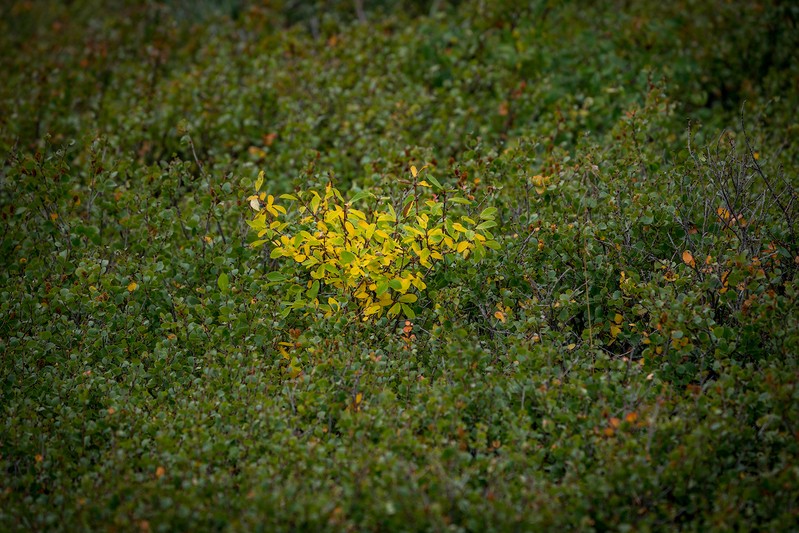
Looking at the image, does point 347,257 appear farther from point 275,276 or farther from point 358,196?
point 275,276

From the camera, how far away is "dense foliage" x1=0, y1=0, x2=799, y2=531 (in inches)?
124

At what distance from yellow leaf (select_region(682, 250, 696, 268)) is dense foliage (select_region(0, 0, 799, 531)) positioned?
33 millimetres

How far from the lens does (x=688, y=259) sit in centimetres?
391

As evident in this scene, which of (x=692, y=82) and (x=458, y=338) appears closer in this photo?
(x=458, y=338)

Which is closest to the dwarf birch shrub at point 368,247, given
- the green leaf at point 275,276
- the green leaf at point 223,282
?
the green leaf at point 275,276

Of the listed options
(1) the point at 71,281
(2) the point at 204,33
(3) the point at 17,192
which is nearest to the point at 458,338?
(1) the point at 71,281

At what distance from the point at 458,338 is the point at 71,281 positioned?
7.78 feet

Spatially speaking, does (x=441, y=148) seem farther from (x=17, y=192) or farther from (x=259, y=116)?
(x=17, y=192)

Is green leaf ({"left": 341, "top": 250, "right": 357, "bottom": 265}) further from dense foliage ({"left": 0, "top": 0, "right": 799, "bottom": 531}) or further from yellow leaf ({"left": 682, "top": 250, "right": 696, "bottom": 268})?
yellow leaf ({"left": 682, "top": 250, "right": 696, "bottom": 268})

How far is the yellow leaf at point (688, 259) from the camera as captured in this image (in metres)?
3.90

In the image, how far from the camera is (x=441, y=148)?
233 inches

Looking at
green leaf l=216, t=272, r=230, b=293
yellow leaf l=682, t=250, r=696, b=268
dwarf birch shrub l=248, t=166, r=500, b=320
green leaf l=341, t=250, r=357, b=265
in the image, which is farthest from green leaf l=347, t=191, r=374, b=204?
yellow leaf l=682, t=250, r=696, b=268

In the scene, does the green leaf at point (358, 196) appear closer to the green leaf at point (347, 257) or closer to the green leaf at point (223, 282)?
the green leaf at point (347, 257)

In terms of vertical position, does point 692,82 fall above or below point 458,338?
above
